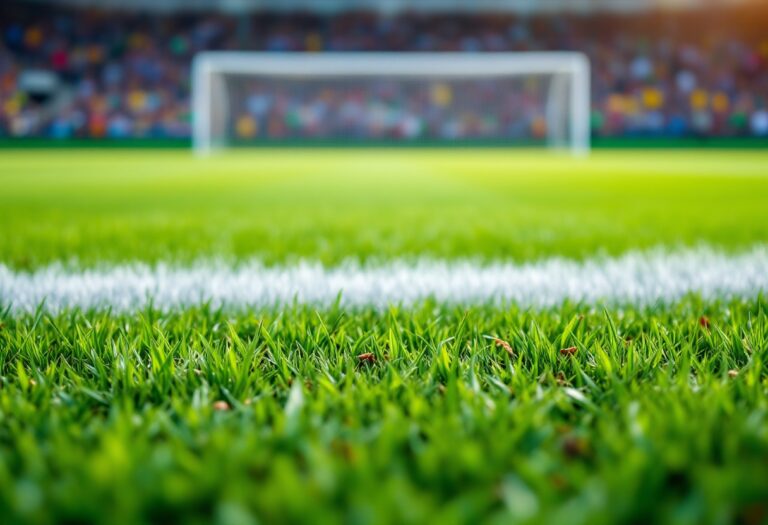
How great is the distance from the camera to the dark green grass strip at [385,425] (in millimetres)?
582

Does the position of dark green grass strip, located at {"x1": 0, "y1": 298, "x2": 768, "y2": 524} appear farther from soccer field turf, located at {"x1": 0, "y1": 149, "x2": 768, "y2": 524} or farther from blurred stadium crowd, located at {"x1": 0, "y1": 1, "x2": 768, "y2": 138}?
blurred stadium crowd, located at {"x1": 0, "y1": 1, "x2": 768, "y2": 138}

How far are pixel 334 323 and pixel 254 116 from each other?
23.2m

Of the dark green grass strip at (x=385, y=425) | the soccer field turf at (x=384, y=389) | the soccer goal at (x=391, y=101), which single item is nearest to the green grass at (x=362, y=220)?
the soccer field turf at (x=384, y=389)

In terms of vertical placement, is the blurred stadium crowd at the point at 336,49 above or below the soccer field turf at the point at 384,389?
above

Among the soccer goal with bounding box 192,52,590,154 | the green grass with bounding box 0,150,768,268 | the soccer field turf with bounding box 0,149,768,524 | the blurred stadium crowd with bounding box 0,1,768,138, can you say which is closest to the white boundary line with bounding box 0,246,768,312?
the soccer field turf with bounding box 0,149,768,524

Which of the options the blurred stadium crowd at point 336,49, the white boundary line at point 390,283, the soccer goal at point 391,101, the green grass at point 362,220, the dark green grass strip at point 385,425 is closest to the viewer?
the dark green grass strip at point 385,425

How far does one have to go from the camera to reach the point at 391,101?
25000 mm

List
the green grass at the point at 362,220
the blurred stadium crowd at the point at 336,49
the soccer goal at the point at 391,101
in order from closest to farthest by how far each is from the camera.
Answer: the green grass at the point at 362,220, the soccer goal at the point at 391,101, the blurred stadium crowd at the point at 336,49

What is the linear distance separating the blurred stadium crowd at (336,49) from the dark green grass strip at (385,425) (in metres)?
22.6

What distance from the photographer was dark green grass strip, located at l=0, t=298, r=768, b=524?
582 mm

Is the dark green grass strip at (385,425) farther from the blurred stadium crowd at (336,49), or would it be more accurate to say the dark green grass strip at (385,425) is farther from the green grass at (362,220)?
the blurred stadium crowd at (336,49)

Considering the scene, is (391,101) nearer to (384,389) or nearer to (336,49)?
(336,49)

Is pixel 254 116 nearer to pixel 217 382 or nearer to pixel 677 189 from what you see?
pixel 677 189

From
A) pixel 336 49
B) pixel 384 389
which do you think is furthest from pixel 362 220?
pixel 336 49
